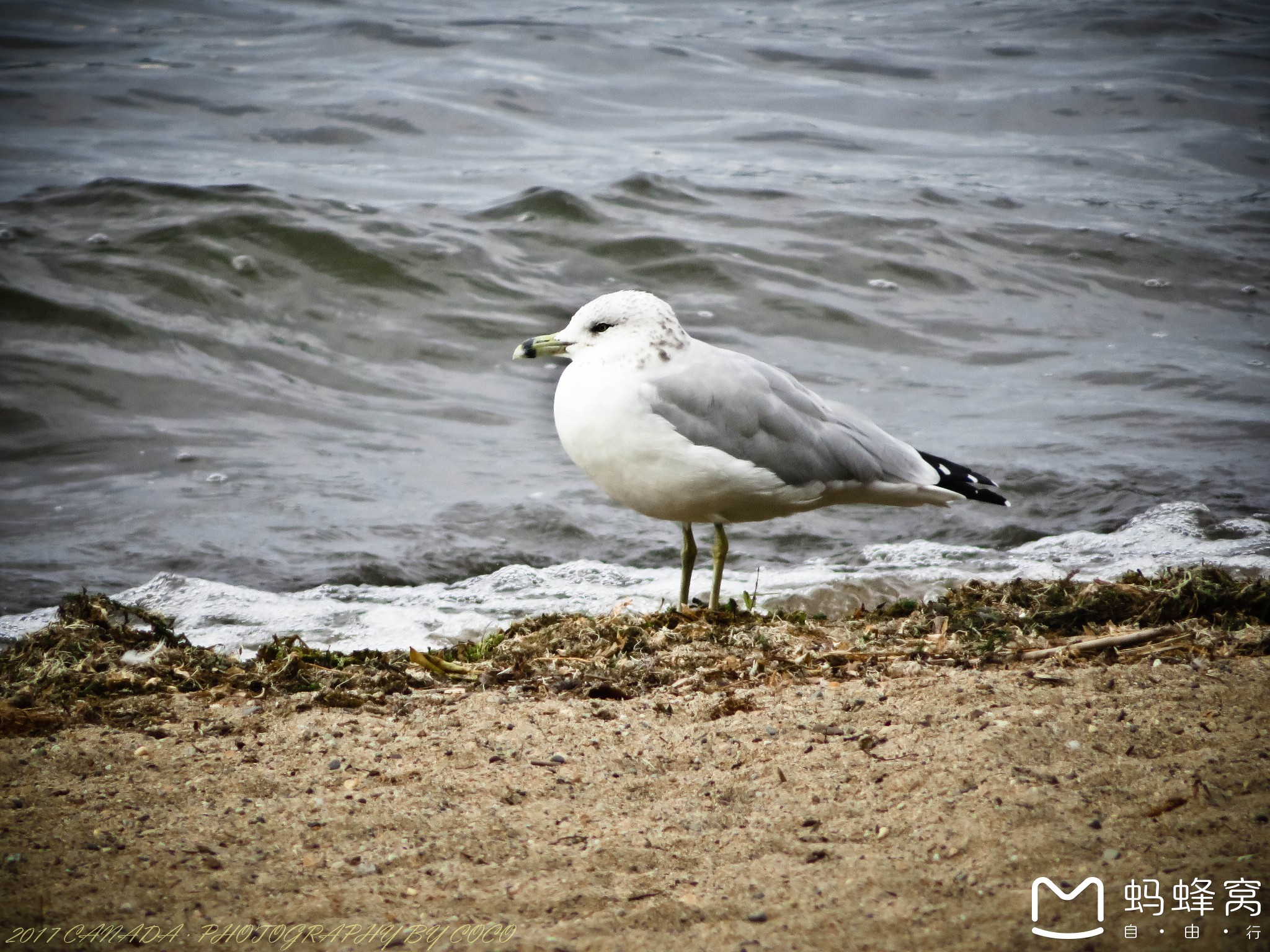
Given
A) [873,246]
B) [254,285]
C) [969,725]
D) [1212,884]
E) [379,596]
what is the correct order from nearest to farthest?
[1212,884]
[969,725]
[379,596]
[254,285]
[873,246]

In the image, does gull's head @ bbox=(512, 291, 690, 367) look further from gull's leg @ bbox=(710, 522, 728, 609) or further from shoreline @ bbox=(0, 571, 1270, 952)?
shoreline @ bbox=(0, 571, 1270, 952)

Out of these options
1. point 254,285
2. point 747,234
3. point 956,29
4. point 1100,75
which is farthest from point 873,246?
point 956,29

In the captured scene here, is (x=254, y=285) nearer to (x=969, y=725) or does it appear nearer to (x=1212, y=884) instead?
(x=969, y=725)

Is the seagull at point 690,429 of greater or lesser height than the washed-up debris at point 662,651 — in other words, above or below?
above

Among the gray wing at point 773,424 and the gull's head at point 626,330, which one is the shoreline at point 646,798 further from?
the gull's head at point 626,330

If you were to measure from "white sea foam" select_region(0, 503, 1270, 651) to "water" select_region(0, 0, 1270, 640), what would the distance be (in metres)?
0.06

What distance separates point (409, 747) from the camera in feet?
9.67

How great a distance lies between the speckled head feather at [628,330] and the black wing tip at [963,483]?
4.33 feet

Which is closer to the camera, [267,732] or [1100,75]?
[267,732]

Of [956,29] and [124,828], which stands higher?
[956,29]

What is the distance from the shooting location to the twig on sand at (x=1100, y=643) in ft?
11.3

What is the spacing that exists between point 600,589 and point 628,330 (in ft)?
5.89

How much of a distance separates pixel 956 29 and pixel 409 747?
803 inches

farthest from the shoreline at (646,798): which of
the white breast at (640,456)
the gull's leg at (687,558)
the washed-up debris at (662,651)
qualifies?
the gull's leg at (687,558)
